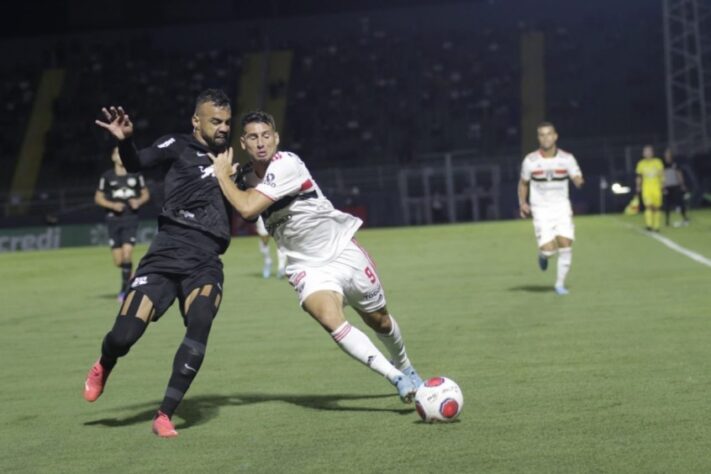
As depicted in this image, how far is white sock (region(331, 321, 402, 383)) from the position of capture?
8.14 meters

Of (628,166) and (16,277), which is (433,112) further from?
(16,277)

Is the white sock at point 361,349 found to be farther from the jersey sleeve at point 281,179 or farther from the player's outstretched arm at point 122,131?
the player's outstretched arm at point 122,131

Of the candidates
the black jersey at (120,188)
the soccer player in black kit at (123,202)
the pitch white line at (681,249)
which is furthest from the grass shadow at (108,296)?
the pitch white line at (681,249)

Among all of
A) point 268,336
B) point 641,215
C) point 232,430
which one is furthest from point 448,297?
point 641,215

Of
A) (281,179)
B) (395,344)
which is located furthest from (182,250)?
(395,344)

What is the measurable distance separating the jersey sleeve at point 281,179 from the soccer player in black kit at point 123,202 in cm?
1130

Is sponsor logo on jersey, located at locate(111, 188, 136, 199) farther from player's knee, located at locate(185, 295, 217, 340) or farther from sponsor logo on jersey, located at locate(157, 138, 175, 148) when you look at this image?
player's knee, located at locate(185, 295, 217, 340)

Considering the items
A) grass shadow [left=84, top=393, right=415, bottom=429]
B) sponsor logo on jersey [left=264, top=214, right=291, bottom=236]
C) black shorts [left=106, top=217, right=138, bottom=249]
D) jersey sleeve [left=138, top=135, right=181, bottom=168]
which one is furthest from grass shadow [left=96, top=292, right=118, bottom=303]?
jersey sleeve [left=138, top=135, right=181, bottom=168]

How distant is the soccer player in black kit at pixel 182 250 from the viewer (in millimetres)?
7926

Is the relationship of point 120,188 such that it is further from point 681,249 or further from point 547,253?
point 681,249

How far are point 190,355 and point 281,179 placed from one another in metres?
1.25

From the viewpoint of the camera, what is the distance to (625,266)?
70.2 feet

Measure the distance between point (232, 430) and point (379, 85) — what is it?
1908 inches

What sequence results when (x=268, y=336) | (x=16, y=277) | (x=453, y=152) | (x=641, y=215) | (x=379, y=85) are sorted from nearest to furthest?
(x=268, y=336) → (x=16, y=277) → (x=641, y=215) → (x=453, y=152) → (x=379, y=85)
